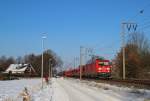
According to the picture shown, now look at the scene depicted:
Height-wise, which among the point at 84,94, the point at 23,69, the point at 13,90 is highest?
the point at 23,69

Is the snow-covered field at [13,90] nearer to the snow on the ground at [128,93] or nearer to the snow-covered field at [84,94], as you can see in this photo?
the snow-covered field at [84,94]

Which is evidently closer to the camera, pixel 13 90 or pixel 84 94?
pixel 84 94

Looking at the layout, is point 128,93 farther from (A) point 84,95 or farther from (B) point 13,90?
(B) point 13,90

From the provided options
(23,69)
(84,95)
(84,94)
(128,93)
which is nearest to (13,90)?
(84,94)

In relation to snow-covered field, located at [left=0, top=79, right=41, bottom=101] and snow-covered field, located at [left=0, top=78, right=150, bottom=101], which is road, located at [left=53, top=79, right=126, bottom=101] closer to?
snow-covered field, located at [left=0, top=78, right=150, bottom=101]

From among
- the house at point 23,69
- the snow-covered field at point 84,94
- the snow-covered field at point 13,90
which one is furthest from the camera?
the house at point 23,69

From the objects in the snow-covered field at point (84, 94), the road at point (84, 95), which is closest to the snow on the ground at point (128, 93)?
the snow-covered field at point (84, 94)

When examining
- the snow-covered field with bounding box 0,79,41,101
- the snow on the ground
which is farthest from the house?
the snow on the ground

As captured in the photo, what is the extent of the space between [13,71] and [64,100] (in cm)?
13416

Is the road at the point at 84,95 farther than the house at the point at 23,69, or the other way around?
the house at the point at 23,69

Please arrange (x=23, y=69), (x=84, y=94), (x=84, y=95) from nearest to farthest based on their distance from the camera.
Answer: (x=84, y=95) < (x=84, y=94) < (x=23, y=69)

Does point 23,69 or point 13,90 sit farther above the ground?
point 23,69

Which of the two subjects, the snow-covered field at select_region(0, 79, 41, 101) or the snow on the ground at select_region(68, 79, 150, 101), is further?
the snow on the ground at select_region(68, 79, 150, 101)

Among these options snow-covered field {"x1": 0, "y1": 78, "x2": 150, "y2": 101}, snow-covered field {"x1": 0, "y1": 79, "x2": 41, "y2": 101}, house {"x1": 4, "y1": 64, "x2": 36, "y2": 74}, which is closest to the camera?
snow-covered field {"x1": 0, "y1": 79, "x2": 41, "y2": 101}
